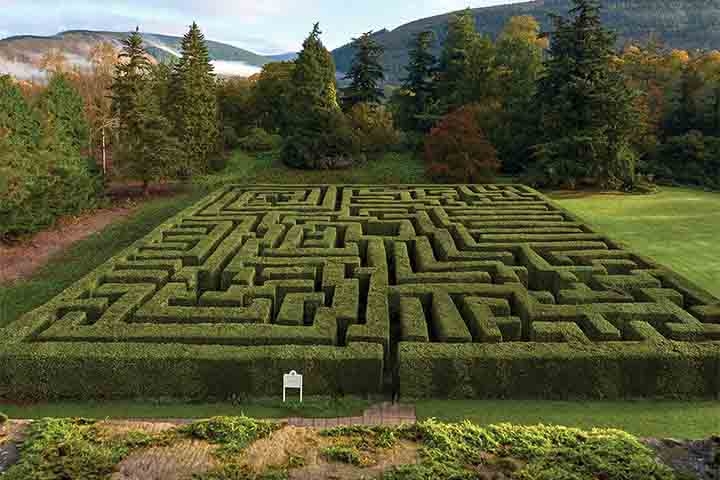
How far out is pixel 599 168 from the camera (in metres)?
29.6

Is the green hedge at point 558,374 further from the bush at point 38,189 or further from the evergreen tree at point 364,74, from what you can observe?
the evergreen tree at point 364,74

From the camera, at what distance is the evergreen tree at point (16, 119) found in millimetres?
19047

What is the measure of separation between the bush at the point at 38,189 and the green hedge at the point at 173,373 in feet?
36.3

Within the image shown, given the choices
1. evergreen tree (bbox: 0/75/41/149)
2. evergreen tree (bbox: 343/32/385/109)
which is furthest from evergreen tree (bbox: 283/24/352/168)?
evergreen tree (bbox: 0/75/41/149)

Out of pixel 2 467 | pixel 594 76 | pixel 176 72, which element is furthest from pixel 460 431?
pixel 176 72

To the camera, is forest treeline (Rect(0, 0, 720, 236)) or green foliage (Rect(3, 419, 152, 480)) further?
forest treeline (Rect(0, 0, 720, 236))

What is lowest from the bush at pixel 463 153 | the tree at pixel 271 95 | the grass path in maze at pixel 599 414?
the grass path in maze at pixel 599 414

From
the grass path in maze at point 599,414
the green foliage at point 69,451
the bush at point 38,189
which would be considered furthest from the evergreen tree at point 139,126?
A: the grass path in maze at point 599,414

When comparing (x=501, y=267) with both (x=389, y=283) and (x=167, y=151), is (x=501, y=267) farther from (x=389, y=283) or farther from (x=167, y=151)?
(x=167, y=151)

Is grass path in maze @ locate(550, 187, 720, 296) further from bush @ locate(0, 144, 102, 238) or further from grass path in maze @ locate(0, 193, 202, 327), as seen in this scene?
bush @ locate(0, 144, 102, 238)

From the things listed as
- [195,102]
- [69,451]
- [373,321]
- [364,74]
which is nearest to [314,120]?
[195,102]

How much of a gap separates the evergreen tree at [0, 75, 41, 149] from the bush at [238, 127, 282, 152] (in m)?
18.2

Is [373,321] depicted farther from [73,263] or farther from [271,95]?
[271,95]

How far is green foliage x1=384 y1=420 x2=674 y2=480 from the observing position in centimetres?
611
